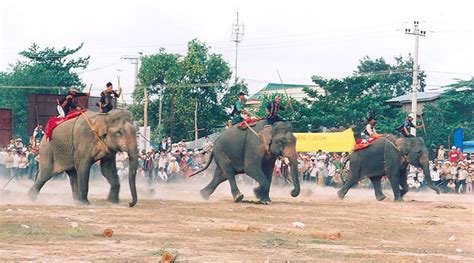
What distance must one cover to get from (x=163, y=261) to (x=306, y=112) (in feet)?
172

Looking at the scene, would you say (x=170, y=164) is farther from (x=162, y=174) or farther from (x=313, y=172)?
(x=313, y=172)

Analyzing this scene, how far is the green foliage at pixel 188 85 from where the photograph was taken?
7350 cm

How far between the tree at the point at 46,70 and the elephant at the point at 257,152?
49.6 m

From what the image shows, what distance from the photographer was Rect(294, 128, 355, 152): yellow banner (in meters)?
45.8

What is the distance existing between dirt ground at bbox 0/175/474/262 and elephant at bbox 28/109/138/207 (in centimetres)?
56

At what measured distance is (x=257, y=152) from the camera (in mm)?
26656

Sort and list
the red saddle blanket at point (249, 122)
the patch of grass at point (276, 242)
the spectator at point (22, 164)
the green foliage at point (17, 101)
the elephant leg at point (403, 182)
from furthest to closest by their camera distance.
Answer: the green foliage at point (17, 101)
the spectator at point (22, 164)
the elephant leg at point (403, 182)
the red saddle blanket at point (249, 122)
the patch of grass at point (276, 242)

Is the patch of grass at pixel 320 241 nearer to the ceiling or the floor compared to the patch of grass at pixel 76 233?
nearer to the floor

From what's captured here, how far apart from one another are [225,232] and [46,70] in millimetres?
61725

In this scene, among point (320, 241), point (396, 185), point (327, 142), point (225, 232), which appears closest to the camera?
point (320, 241)

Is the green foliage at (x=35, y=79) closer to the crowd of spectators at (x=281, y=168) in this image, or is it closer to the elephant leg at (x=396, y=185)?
the crowd of spectators at (x=281, y=168)

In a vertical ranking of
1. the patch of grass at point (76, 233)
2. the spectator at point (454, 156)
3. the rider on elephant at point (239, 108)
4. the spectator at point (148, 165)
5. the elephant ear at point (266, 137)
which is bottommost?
the spectator at point (148, 165)

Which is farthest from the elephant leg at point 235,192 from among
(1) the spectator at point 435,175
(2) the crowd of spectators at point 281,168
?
(1) the spectator at point 435,175

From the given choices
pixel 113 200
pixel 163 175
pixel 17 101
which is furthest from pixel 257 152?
pixel 17 101
